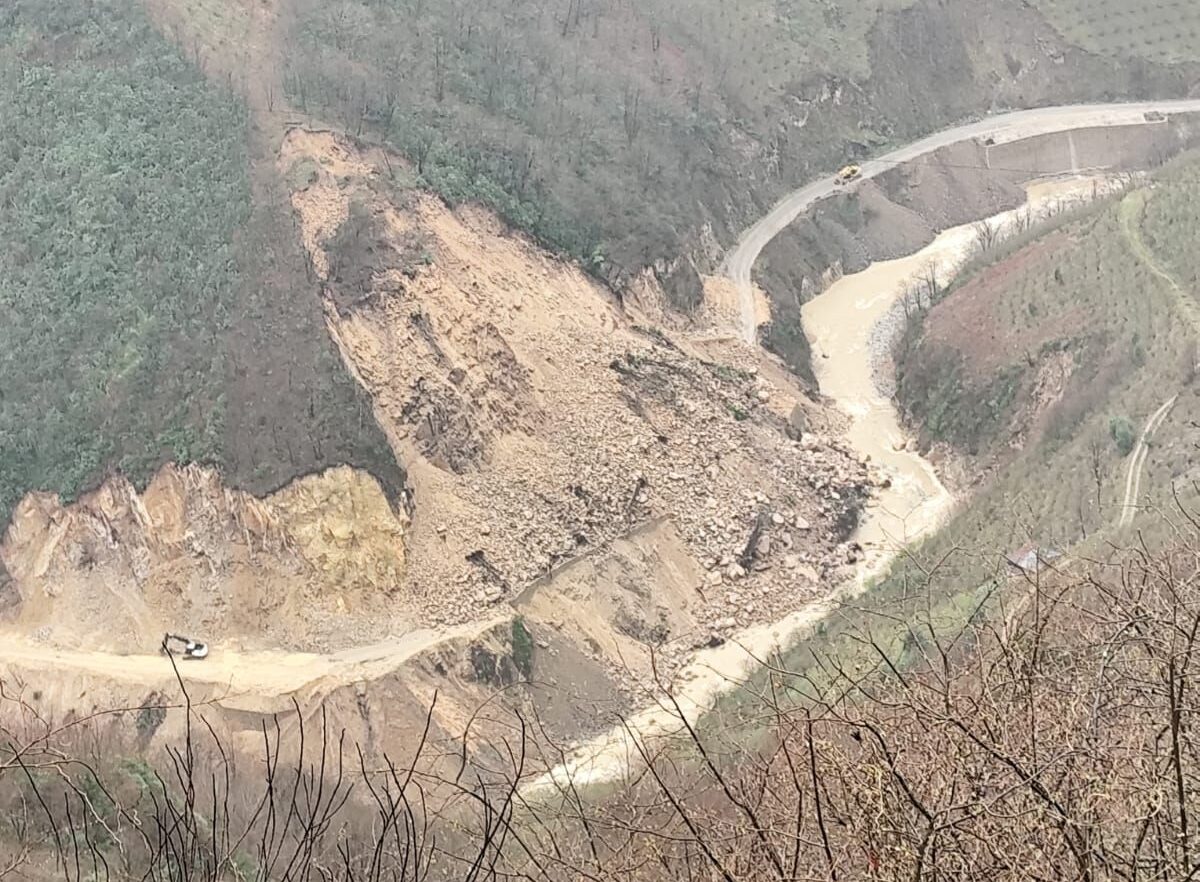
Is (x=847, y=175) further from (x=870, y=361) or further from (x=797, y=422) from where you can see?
(x=797, y=422)

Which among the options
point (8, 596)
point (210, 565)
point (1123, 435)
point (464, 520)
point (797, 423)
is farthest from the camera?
point (797, 423)

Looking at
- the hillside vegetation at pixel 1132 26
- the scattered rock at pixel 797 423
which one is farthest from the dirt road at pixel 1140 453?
the hillside vegetation at pixel 1132 26

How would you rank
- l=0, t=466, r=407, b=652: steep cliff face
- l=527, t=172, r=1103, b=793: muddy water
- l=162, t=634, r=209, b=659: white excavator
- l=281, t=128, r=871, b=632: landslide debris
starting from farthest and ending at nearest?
l=281, t=128, r=871, b=632: landslide debris < l=0, t=466, r=407, b=652: steep cliff face < l=162, t=634, r=209, b=659: white excavator < l=527, t=172, r=1103, b=793: muddy water

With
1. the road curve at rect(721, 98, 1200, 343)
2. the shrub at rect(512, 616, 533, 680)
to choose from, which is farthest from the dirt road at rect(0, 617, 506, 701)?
the road curve at rect(721, 98, 1200, 343)

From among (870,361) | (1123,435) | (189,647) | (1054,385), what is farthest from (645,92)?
(189,647)

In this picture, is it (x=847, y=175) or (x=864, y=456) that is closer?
(x=864, y=456)

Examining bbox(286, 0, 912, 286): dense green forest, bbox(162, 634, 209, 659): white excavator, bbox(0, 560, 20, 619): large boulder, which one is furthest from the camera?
bbox(286, 0, 912, 286): dense green forest

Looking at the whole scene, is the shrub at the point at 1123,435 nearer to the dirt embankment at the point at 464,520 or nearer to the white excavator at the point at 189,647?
the dirt embankment at the point at 464,520

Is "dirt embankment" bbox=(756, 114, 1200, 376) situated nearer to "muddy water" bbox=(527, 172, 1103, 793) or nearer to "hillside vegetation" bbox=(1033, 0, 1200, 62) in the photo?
"muddy water" bbox=(527, 172, 1103, 793)
